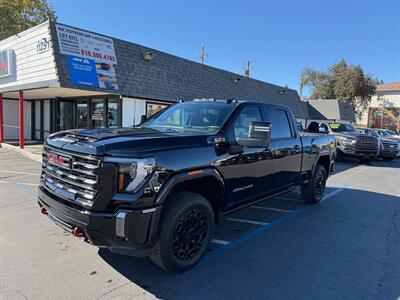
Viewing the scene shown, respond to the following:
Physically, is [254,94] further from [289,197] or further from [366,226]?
[366,226]

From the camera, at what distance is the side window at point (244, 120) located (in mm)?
4457

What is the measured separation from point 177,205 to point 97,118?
41.8 feet

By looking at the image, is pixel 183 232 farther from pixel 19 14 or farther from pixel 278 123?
pixel 19 14

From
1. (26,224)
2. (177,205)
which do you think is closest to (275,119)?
(177,205)

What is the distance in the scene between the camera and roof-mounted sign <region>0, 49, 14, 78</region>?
1379cm

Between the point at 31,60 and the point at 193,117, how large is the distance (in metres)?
10.4

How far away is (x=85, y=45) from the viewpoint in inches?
473

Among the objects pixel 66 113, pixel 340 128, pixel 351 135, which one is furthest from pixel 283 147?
pixel 66 113

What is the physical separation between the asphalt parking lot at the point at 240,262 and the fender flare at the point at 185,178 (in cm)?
95

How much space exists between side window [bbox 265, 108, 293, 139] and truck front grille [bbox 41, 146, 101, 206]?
10.3ft

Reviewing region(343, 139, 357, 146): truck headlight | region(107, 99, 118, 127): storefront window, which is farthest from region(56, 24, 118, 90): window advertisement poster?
region(343, 139, 357, 146): truck headlight

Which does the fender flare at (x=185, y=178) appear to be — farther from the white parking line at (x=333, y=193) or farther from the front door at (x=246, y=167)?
the white parking line at (x=333, y=193)

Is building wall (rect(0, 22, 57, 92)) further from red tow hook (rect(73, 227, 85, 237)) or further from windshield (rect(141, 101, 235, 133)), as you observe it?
red tow hook (rect(73, 227, 85, 237))

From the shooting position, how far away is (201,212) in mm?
3787
